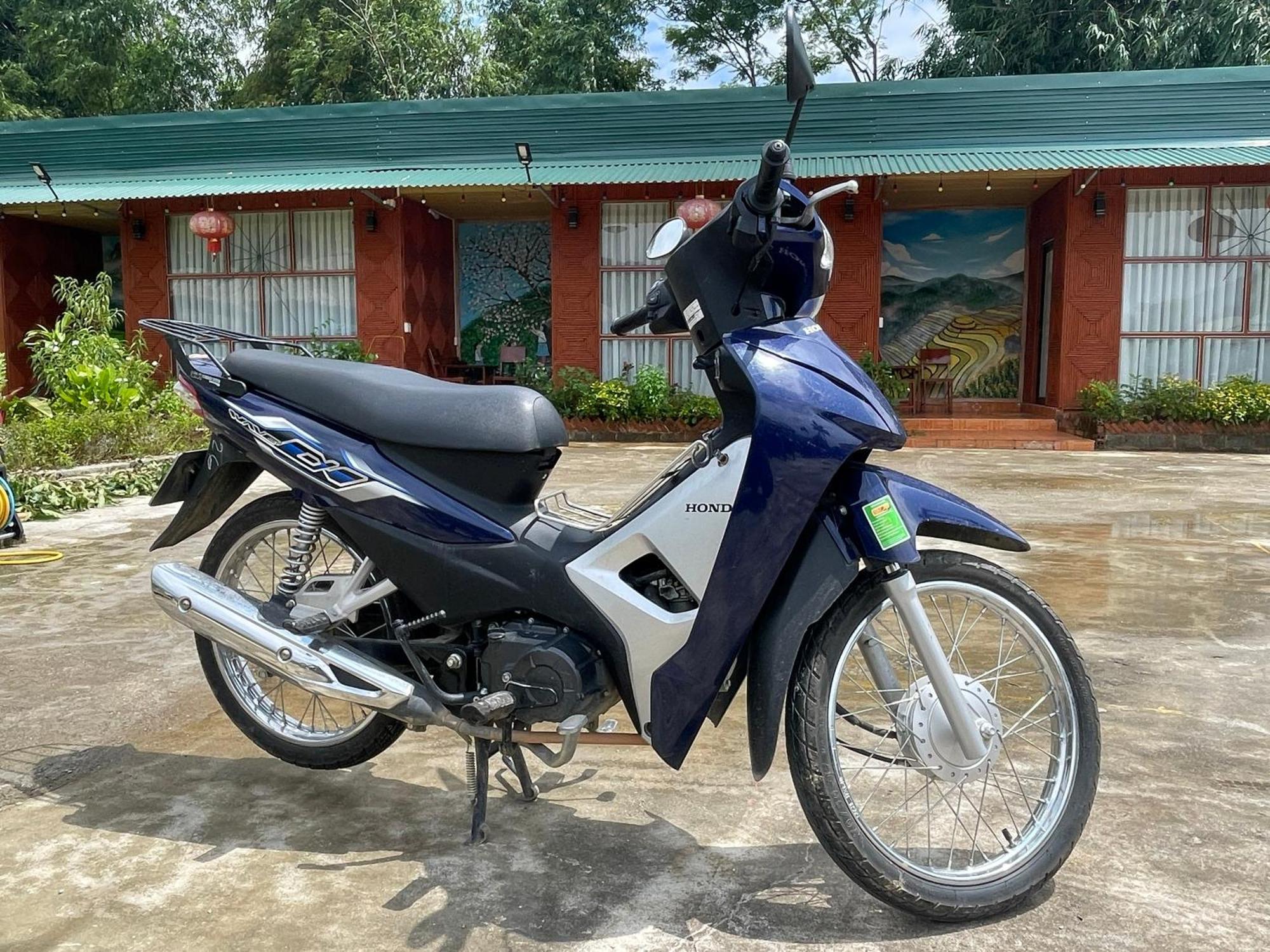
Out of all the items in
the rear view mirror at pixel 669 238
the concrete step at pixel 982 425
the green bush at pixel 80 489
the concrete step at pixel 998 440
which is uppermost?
the rear view mirror at pixel 669 238

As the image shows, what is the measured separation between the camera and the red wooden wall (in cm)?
1489

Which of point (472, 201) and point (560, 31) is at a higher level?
point (560, 31)

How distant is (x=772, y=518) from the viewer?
1.96 metres

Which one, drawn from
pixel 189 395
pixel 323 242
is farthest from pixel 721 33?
pixel 189 395

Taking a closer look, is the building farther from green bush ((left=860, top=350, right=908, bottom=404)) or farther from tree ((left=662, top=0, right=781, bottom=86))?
tree ((left=662, top=0, right=781, bottom=86))

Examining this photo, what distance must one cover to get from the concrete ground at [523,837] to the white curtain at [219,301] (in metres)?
11.5

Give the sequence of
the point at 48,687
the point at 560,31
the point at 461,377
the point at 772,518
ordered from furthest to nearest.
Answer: the point at 560,31, the point at 461,377, the point at 48,687, the point at 772,518

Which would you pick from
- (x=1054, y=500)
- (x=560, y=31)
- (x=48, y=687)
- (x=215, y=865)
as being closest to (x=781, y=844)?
(x=215, y=865)

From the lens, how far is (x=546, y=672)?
6.95 ft

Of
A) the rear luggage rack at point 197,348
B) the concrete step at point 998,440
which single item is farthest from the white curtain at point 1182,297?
the rear luggage rack at point 197,348

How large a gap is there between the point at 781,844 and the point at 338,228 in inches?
532

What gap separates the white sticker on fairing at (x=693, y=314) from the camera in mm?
2131

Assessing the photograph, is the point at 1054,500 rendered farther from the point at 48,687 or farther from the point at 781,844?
the point at 48,687

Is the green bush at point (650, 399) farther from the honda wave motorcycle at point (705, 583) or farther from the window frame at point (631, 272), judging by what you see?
the honda wave motorcycle at point (705, 583)
